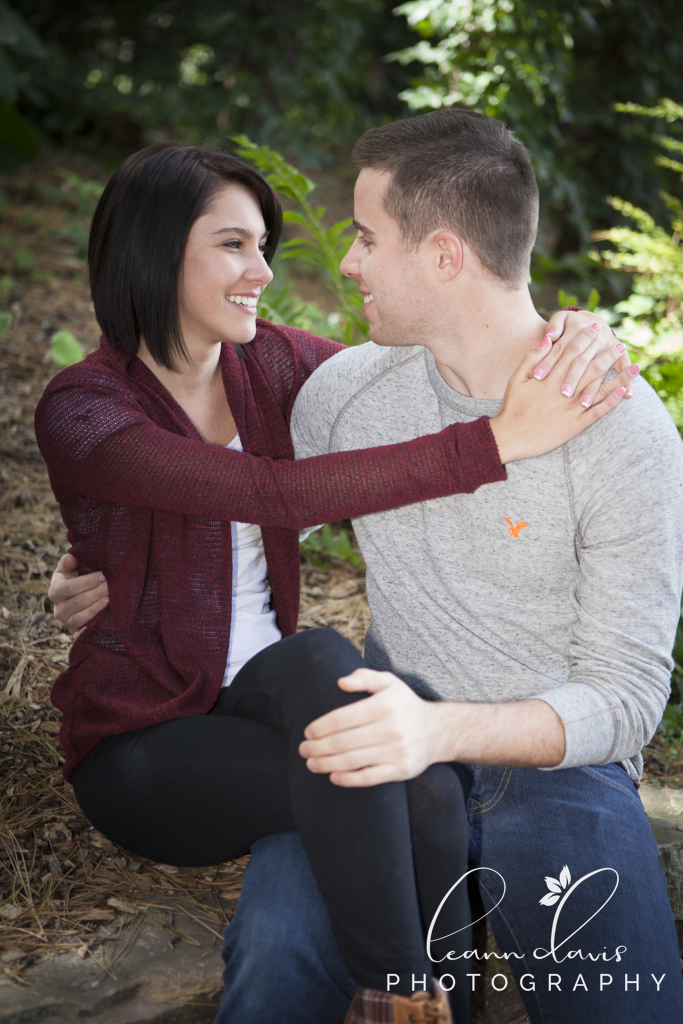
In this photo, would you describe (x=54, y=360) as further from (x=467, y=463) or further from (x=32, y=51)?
(x=32, y=51)

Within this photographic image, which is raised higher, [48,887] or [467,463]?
[467,463]

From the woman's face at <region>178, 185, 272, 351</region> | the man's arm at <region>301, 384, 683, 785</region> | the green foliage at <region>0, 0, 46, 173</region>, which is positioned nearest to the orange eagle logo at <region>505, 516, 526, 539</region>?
the man's arm at <region>301, 384, 683, 785</region>

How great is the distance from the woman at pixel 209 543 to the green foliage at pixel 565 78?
2751mm

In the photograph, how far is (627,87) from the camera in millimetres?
6113

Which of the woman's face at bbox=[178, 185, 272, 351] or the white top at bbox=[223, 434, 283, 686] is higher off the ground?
the woman's face at bbox=[178, 185, 272, 351]

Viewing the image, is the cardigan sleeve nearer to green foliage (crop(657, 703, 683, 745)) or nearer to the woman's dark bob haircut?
the woman's dark bob haircut

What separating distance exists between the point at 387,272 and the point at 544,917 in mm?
1393

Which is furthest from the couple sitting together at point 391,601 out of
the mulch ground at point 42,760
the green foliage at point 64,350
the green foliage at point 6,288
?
the green foliage at point 6,288

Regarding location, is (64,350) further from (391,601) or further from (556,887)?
(556,887)

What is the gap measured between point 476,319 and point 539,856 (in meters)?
1.15

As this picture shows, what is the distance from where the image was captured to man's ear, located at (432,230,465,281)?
1894 mm

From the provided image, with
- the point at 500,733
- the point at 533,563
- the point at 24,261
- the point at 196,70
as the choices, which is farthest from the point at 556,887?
the point at 196,70

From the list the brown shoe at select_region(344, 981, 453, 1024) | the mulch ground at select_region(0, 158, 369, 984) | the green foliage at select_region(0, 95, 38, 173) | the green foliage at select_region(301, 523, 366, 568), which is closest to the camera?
the brown shoe at select_region(344, 981, 453, 1024)

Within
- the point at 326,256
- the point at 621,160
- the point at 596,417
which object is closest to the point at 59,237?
the point at 326,256
